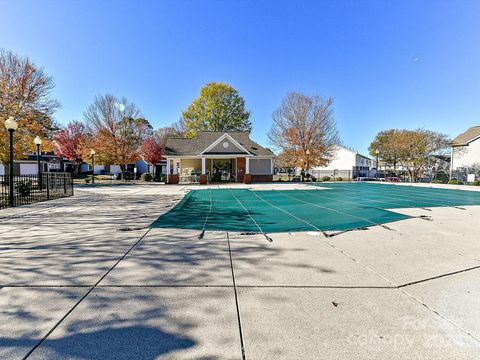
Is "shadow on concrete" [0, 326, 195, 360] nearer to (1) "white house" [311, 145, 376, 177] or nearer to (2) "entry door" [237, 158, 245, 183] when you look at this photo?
(2) "entry door" [237, 158, 245, 183]

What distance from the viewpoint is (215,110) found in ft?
126

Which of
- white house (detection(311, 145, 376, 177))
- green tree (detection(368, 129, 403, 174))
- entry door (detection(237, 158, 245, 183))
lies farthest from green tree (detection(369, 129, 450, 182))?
entry door (detection(237, 158, 245, 183))

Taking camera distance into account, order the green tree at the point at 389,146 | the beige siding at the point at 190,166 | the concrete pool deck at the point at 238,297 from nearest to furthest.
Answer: the concrete pool deck at the point at 238,297, the beige siding at the point at 190,166, the green tree at the point at 389,146

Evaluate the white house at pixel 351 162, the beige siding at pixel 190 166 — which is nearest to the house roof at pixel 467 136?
the white house at pixel 351 162

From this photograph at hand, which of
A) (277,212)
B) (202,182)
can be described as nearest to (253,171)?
(202,182)

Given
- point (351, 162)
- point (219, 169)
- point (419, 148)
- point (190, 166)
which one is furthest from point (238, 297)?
point (351, 162)

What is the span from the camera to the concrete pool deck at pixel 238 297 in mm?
2035

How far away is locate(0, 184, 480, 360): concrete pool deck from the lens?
2.04 meters

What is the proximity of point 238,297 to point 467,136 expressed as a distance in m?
39.7

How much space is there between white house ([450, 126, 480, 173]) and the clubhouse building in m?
23.1

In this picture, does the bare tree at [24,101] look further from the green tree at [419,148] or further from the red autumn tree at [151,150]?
the green tree at [419,148]

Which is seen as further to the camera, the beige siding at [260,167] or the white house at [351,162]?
the white house at [351,162]

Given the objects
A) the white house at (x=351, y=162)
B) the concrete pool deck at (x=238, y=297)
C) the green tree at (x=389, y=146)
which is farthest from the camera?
the white house at (x=351, y=162)

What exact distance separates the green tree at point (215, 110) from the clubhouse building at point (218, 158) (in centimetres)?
1072
